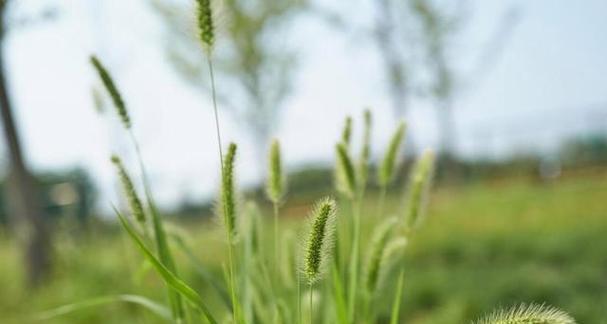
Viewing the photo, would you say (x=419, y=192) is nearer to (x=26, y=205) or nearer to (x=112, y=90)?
(x=112, y=90)

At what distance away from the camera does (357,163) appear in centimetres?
158

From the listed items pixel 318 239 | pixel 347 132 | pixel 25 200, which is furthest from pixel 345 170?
pixel 25 200

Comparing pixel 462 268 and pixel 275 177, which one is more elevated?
pixel 275 177

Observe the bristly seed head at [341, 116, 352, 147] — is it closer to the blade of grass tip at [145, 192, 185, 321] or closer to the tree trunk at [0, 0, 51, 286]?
the blade of grass tip at [145, 192, 185, 321]

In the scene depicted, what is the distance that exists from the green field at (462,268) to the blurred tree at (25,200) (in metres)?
0.21

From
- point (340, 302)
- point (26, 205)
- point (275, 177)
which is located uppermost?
point (26, 205)

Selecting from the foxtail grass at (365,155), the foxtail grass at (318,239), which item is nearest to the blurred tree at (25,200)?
the foxtail grass at (365,155)

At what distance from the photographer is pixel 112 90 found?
1.22m

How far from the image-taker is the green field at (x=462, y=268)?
143 inches

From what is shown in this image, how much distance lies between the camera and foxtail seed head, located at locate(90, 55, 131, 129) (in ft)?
3.98

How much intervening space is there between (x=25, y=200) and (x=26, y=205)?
6cm

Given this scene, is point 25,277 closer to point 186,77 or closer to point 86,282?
point 86,282

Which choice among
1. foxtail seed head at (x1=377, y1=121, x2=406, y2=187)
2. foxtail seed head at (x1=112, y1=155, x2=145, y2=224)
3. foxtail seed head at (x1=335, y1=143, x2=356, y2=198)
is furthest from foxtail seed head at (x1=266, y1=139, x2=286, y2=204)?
foxtail seed head at (x1=377, y1=121, x2=406, y2=187)

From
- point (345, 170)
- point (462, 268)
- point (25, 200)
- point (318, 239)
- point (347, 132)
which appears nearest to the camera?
point (318, 239)
